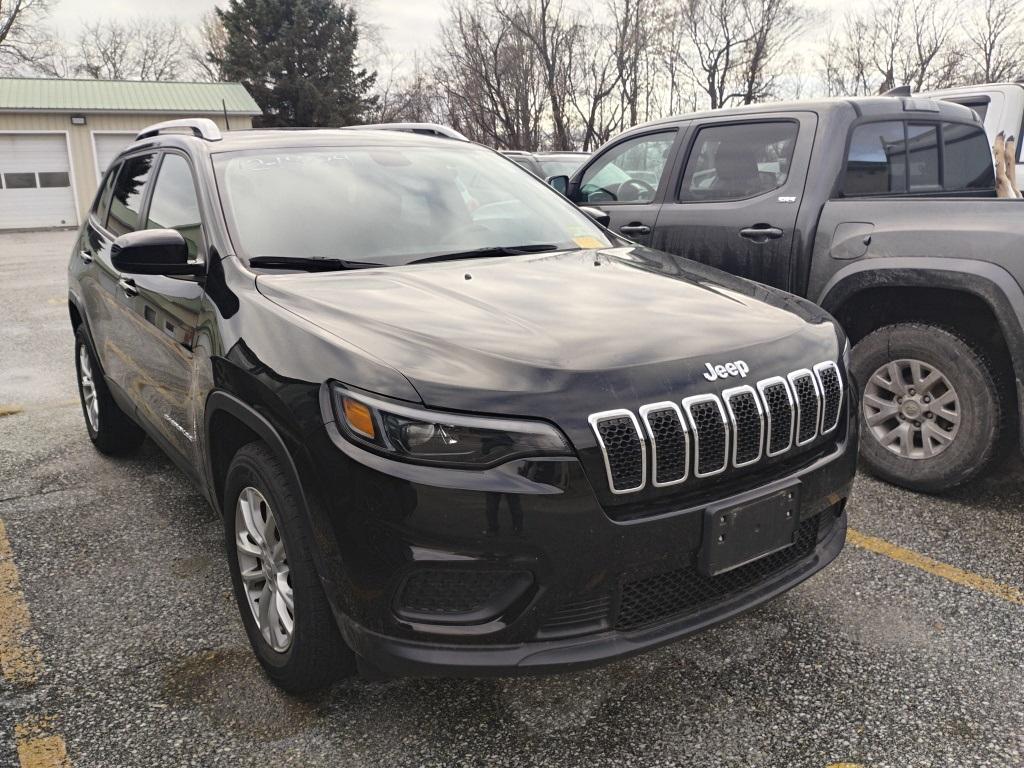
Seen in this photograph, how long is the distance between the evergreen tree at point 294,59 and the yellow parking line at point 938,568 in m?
36.3

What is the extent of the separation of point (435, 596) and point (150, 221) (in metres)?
2.41

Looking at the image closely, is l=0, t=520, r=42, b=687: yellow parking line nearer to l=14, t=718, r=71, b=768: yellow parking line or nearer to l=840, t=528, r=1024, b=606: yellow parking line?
l=14, t=718, r=71, b=768: yellow parking line

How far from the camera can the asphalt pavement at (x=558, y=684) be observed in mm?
2279

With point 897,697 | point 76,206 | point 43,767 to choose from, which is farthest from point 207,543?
point 76,206

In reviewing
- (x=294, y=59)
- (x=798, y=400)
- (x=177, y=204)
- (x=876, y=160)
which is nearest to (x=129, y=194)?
(x=177, y=204)

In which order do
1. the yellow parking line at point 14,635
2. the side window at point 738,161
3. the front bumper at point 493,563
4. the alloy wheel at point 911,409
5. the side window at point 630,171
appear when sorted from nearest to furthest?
1. the front bumper at point 493,563
2. the yellow parking line at point 14,635
3. the alloy wheel at point 911,409
4. the side window at point 738,161
5. the side window at point 630,171

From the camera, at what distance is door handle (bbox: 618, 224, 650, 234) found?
5141 millimetres

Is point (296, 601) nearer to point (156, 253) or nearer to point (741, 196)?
point (156, 253)

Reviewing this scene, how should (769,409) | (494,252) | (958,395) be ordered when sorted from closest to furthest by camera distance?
(769,409) → (494,252) → (958,395)

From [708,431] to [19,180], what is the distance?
95.4ft

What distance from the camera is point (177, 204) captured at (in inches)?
130

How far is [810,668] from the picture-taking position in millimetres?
2629

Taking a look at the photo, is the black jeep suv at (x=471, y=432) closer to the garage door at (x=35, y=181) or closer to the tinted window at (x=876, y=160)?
the tinted window at (x=876, y=160)

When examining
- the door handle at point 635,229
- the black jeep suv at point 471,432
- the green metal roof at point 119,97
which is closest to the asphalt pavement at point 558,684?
→ the black jeep suv at point 471,432
